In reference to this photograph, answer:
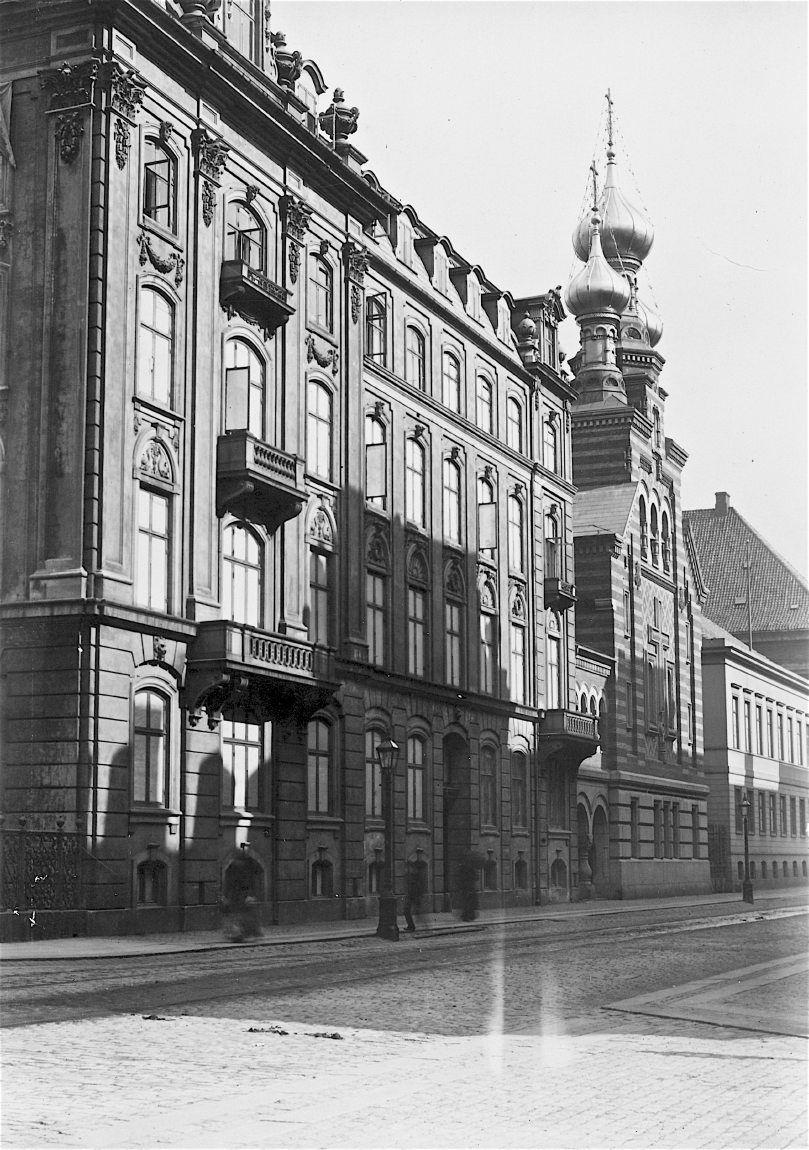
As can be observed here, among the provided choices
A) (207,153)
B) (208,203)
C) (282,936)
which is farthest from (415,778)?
(207,153)

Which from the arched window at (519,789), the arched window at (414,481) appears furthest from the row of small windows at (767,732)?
the arched window at (414,481)

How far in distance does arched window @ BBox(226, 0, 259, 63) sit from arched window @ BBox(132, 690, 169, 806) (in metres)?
15.6

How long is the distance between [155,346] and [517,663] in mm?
23028

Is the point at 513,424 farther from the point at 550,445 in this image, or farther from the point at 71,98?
the point at 71,98

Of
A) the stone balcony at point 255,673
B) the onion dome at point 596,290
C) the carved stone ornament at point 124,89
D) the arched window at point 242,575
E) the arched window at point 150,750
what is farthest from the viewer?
the onion dome at point 596,290

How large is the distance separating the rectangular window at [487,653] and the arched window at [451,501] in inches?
123

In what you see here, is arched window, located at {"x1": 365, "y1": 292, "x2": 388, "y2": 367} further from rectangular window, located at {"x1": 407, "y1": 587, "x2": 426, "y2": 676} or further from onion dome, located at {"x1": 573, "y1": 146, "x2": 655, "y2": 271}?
onion dome, located at {"x1": 573, "y1": 146, "x2": 655, "y2": 271}

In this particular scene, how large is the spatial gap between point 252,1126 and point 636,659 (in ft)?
182

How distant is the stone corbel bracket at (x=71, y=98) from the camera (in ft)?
99.0

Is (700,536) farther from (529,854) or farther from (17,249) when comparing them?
(17,249)

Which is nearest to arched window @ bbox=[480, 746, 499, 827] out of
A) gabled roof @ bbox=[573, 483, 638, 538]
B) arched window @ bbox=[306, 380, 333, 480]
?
arched window @ bbox=[306, 380, 333, 480]

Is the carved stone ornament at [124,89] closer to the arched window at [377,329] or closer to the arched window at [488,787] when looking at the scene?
the arched window at [377,329]

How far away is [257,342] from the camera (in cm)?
3516

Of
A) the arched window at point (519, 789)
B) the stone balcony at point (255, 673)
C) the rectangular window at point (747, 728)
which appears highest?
the rectangular window at point (747, 728)
